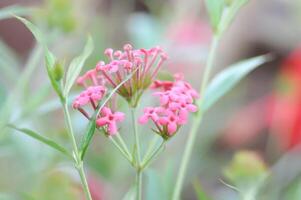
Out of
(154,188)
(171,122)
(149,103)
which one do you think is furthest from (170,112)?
(149,103)

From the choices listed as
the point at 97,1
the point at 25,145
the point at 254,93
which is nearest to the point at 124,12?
the point at 97,1

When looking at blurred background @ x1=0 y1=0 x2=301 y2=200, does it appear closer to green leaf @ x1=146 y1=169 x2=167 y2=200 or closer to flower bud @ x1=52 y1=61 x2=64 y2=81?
green leaf @ x1=146 y1=169 x2=167 y2=200

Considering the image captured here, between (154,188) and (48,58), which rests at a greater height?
(48,58)

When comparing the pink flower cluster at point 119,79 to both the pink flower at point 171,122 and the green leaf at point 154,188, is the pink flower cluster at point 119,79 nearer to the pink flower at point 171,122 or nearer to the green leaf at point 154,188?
the pink flower at point 171,122

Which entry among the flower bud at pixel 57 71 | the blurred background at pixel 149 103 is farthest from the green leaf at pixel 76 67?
the blurred background at pixel 149 103

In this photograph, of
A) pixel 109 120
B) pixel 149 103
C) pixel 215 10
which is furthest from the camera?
pixel 149 103

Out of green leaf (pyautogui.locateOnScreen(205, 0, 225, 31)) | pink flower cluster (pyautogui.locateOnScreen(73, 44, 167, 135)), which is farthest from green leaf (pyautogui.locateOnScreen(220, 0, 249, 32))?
pink flower cluster (pyautogui.locateOnScreen(73, 44, 167, 135))

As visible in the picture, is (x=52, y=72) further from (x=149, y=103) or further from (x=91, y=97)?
(x=149, y=103)
